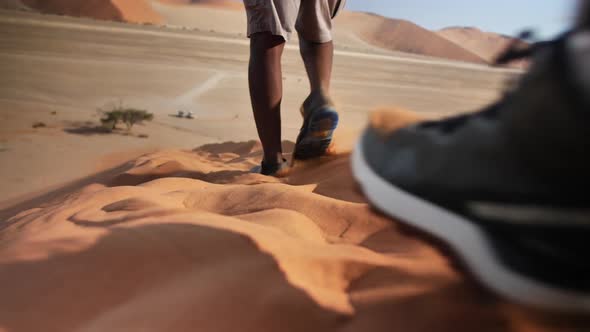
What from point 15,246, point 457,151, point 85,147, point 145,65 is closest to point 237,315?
point 457,151

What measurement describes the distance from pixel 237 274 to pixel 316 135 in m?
1.33

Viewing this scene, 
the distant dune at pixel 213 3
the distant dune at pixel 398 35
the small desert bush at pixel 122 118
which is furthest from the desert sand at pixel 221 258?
the distant dune at pixel 213 3

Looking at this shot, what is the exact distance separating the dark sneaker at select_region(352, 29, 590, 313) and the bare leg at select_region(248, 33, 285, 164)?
147cm

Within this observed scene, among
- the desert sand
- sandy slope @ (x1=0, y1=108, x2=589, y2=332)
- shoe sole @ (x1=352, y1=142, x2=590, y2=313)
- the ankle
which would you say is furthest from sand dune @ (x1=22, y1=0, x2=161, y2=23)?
shoe sole @ (x1=352, y1=142, x2=590, y2=313)

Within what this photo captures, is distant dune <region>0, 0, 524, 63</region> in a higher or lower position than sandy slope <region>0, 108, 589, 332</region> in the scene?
lower

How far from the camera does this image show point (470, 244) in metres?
0.68

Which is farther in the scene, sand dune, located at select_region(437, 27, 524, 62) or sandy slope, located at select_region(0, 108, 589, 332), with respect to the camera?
sand dune, located at select_region(437, 27, 524, 62)

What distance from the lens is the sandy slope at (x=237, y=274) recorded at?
870mm

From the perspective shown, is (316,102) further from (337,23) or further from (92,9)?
(337,23)

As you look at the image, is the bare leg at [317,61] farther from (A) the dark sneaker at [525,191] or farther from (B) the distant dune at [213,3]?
(B) the distant dune at [213,3]

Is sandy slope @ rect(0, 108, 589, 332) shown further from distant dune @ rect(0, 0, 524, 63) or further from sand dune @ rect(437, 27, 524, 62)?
sand dune @ rect(437, 27, 524, 62)

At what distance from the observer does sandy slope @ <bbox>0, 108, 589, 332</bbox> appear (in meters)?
0.87

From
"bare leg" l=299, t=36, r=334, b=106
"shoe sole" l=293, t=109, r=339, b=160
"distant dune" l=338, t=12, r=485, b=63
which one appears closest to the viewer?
"shoe sole" l=293, t=109, r=339, b=160

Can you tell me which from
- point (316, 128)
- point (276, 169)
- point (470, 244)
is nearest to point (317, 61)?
point (316, 128)
